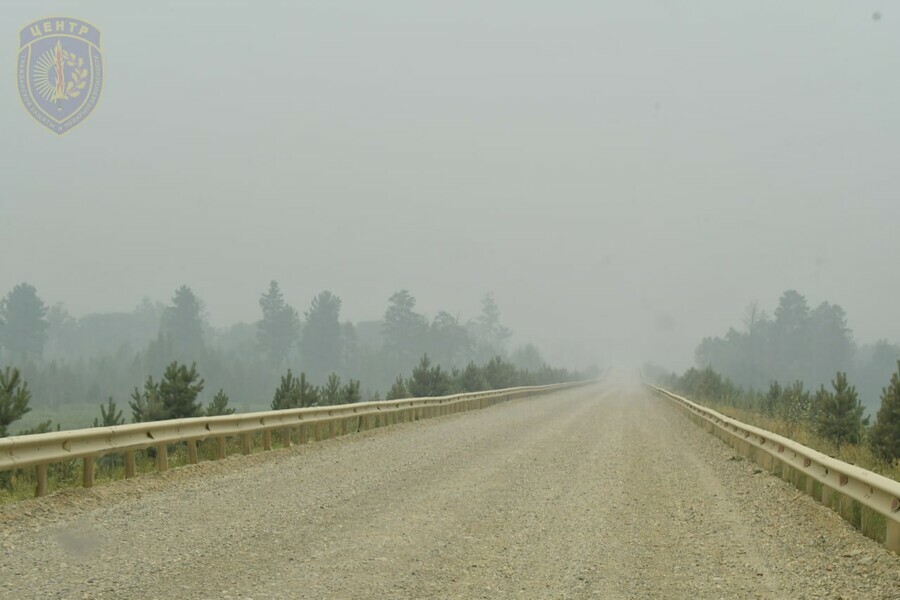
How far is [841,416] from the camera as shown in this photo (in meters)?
26.4

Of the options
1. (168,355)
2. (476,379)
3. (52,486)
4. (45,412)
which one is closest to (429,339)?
(168,355)

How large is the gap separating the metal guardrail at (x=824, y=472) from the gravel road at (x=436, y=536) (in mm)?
251

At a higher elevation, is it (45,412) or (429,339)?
(429,339)

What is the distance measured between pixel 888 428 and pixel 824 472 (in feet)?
41.3

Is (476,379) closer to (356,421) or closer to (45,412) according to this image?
(356,421)

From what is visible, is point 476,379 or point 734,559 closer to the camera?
point 734,559

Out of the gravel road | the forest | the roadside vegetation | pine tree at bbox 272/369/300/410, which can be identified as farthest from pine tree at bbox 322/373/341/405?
the forest

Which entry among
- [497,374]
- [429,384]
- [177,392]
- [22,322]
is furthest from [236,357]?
[177,392]

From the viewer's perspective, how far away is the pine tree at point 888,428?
790 inches

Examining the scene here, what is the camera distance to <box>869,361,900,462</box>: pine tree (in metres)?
20.1

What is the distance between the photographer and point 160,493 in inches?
420

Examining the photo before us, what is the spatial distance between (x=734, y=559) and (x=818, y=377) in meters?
151

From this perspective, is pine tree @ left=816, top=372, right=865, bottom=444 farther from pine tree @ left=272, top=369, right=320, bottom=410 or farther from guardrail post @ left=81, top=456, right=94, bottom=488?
guardrail post @ left=81, top=456, right=94, bottom=488

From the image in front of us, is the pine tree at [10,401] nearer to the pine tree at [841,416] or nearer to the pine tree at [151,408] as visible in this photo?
the pine tree at [151,408]
